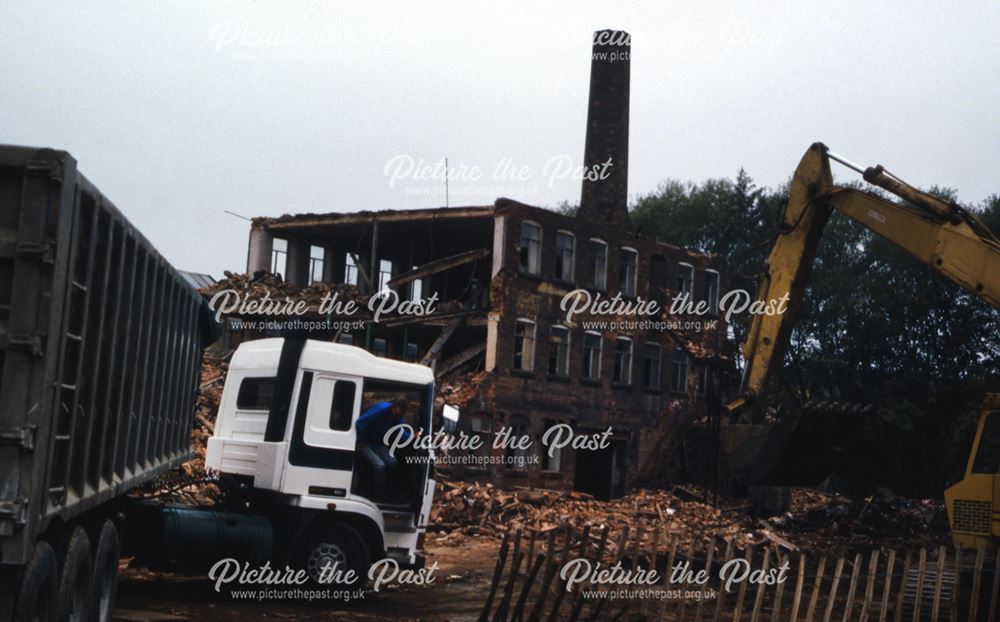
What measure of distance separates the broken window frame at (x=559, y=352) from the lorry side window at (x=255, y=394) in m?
25.2

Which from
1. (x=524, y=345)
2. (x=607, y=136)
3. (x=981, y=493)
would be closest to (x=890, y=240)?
(x=981, y=493)

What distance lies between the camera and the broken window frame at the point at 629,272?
42812 mm

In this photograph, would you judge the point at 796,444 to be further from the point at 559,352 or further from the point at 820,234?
the point at 559,352

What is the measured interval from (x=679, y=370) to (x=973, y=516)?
98.6ft

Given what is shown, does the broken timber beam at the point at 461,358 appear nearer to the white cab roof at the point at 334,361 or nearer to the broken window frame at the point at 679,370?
the broken window frame at the point at 679,370

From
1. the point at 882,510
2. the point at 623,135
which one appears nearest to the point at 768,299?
the point at 882,510

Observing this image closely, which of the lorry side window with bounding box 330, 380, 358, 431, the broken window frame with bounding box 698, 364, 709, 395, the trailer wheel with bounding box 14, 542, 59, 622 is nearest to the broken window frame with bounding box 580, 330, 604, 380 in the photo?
the broken window frame with bounding box 698, 364, 709, 395

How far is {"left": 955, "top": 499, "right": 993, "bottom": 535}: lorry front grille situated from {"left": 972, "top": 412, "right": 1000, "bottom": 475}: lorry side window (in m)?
0.47

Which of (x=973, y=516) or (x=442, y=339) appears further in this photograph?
(x=442, y=339)

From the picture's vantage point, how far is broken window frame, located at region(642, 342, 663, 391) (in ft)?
143

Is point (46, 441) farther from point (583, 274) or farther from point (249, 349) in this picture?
point (583, 274)

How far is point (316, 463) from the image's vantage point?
13469 millimetres

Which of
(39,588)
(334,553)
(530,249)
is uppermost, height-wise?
(530,249)

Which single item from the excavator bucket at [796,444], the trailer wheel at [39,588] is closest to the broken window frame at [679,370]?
the excavator bucket at [796,444]
